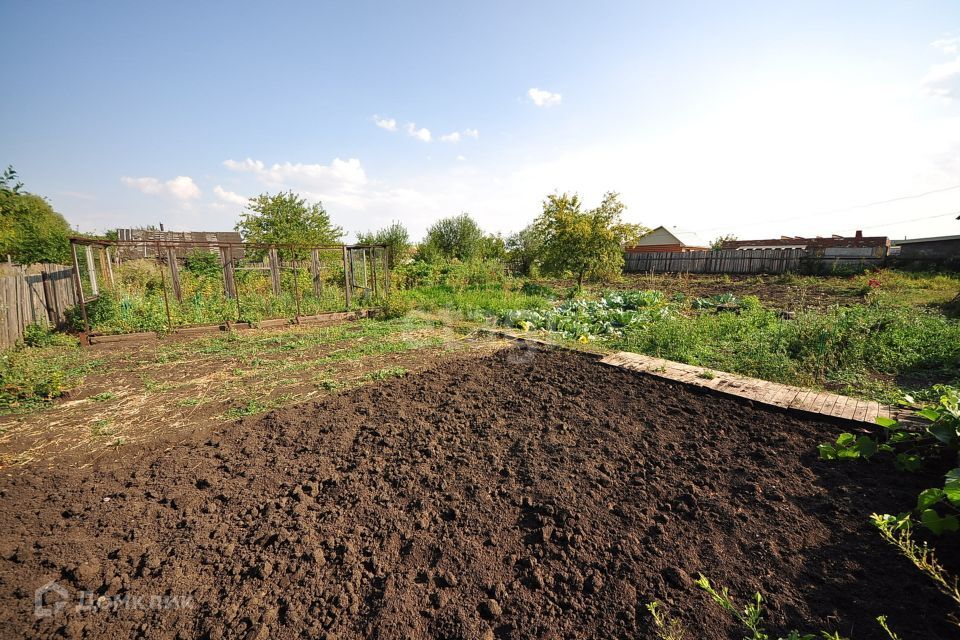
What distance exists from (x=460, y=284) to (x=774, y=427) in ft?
38.8

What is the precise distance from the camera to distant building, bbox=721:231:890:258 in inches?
767

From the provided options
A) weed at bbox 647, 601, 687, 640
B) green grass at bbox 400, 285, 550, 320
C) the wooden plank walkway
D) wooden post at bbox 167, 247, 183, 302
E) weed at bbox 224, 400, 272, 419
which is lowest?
weed at bbox 647, 601, 687, 640

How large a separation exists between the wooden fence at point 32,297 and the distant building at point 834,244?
97.2ft

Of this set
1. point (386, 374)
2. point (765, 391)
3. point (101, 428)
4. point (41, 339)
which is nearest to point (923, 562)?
point (765, 391)

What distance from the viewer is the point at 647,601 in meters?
1.80

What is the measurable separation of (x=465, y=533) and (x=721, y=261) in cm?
2657

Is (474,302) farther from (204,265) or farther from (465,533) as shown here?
(204,265)

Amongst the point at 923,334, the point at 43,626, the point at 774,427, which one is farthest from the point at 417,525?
the point at 923,334

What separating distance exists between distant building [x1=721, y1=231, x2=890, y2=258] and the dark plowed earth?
77.6 ft

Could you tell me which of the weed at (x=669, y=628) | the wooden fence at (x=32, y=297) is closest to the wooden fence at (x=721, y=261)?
the weed at (x=669, y=628)

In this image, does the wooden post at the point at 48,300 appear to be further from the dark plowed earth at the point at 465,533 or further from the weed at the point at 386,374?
the weed at the point at 386,374

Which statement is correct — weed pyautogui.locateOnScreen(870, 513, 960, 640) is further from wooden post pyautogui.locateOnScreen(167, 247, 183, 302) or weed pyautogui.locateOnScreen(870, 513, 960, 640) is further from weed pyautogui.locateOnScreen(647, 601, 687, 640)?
wooden post pyautogui.locateOnScreen(167, 247, 183, 302)

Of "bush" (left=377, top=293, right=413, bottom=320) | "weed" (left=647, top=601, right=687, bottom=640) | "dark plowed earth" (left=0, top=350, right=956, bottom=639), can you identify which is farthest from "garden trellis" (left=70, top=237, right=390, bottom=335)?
"weed" (left=647, top=601, right=687, bottom=640)

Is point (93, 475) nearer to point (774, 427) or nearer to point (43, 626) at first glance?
point (43, 626)
